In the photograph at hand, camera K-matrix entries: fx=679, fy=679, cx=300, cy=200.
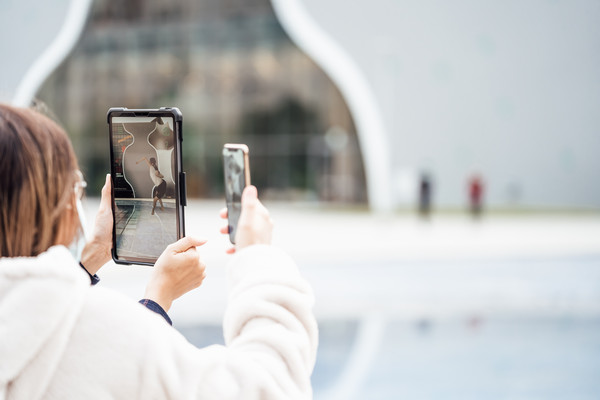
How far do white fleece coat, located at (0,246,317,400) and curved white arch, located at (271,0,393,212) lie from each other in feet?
69.9

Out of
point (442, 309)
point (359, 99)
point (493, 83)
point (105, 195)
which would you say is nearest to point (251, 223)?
point (105, 195)

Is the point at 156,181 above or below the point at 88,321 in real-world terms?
above

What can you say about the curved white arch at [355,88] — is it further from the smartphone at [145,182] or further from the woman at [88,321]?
the woman at [88,321]

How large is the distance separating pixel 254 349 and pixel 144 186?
1.56ft

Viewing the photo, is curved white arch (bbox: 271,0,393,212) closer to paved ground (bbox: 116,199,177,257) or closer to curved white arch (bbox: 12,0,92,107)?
curved white arch (bbox: 12,0,92,107)

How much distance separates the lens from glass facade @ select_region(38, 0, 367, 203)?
81.7 ft

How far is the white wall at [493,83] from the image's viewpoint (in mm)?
22219

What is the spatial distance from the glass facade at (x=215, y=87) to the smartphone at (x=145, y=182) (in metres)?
23.4

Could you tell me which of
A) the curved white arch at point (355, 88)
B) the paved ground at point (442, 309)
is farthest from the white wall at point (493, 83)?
the paved ground at point (442, 309)

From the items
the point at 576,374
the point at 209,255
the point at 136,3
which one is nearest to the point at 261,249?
the point at 576,374

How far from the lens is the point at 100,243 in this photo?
57.0 inches

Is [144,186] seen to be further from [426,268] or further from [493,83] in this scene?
[493,83]

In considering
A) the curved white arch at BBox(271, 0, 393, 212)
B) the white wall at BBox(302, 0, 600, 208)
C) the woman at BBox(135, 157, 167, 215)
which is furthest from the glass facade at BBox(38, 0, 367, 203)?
the woman at BBox(135, 157, 167, 215)

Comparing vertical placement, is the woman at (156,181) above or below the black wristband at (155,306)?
above
